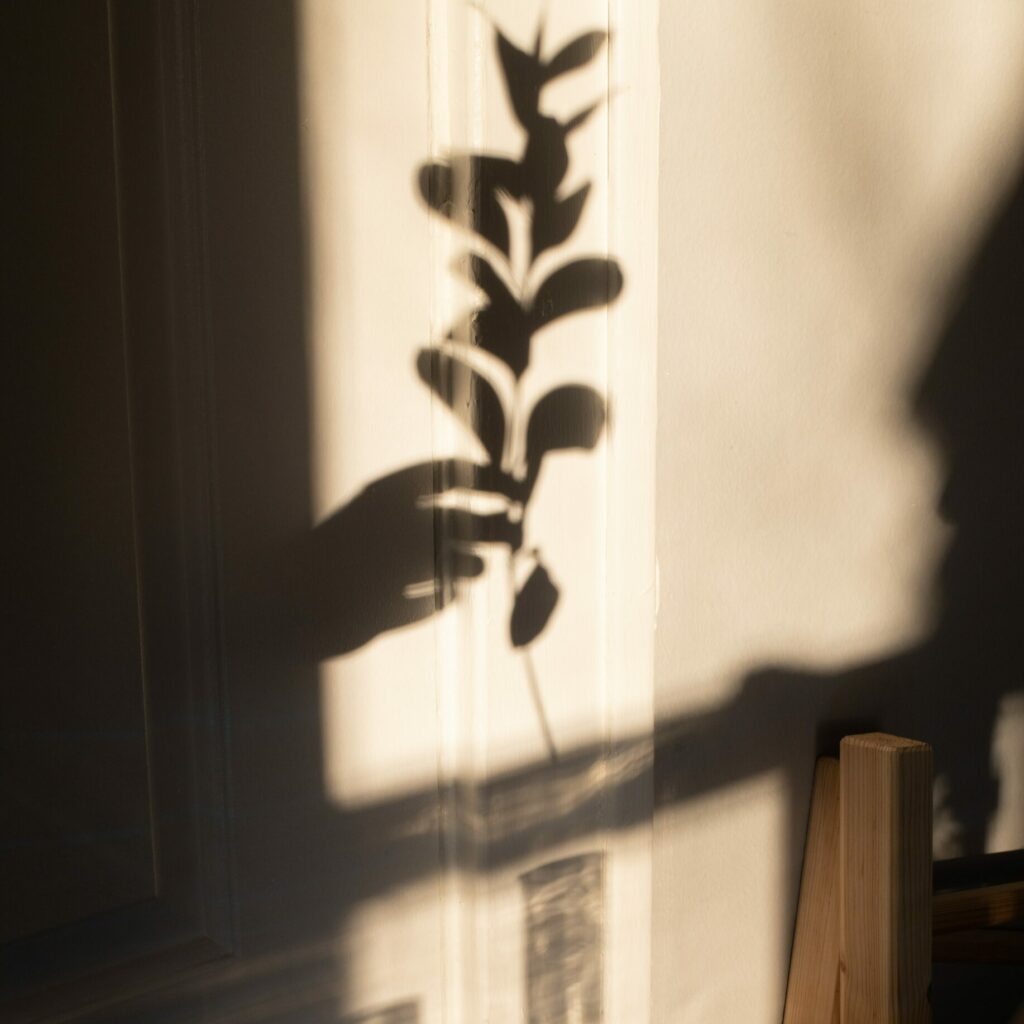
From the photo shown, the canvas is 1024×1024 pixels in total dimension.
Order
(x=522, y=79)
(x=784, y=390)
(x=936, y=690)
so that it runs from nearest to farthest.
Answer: (x=522, y=79), (x=784, y=390), (x=936, y=690)

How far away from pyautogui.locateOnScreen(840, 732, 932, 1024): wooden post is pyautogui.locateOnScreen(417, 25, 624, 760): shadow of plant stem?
0.28 metres

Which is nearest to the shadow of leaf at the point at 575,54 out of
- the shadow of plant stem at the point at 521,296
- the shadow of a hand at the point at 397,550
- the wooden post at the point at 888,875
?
the shadow of plant stem at the point at 521,296

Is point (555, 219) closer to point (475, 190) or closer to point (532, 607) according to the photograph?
point (475, 190)

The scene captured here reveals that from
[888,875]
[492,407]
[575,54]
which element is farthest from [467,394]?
[888,875]

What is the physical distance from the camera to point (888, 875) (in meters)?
0.84

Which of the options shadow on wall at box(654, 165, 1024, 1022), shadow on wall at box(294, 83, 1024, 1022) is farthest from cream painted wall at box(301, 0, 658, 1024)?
shadow on wall at box(654, 165, 1024, 1022)

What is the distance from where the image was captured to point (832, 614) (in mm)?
966

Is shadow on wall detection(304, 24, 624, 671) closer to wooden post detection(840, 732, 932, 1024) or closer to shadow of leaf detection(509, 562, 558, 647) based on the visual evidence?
shadow of leaf detection(509, 562, 558, 647)

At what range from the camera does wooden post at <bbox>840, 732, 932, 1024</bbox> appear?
84cm

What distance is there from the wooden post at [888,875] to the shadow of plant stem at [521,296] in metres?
0.28

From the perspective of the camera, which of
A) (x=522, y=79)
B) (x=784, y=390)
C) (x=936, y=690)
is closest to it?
(x=522, y=79)

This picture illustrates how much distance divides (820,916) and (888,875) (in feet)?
0.41

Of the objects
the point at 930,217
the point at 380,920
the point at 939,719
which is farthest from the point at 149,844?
the point at 930,217

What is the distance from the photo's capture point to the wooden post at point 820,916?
3.05 ft
